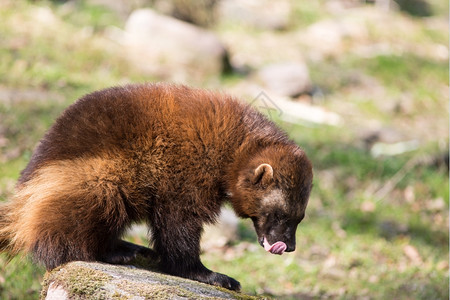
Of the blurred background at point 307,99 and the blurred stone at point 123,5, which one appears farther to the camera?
the blurred stone at point 123,5

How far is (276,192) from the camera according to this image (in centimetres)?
431

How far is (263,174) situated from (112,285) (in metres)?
1.39

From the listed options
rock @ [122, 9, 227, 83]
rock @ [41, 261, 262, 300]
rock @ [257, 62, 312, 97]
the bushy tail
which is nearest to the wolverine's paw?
rock @ [41, 261, 262, 300]

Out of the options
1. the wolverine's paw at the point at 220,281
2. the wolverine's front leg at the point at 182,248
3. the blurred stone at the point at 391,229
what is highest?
the wolverine's front leg at the point at 182,248

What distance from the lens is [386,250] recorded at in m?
8.09

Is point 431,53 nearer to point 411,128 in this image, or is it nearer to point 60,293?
point 411,128

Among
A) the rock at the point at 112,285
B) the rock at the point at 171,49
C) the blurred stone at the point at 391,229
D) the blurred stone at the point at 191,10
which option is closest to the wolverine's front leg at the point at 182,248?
the rock at the point at 112,285

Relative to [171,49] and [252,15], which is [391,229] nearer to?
[171,49]

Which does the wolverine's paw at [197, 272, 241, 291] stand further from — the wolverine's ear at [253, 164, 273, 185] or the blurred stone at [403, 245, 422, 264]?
the blurred stone at [403, 245, 422, 264]

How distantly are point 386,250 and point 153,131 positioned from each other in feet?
16.6

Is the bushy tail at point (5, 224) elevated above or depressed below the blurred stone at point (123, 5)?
above

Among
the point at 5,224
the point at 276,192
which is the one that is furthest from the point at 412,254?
the point at 5,224

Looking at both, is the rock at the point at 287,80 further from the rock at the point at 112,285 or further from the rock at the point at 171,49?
the rock at the point at 112,285

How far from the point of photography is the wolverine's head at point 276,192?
429 centimetres
